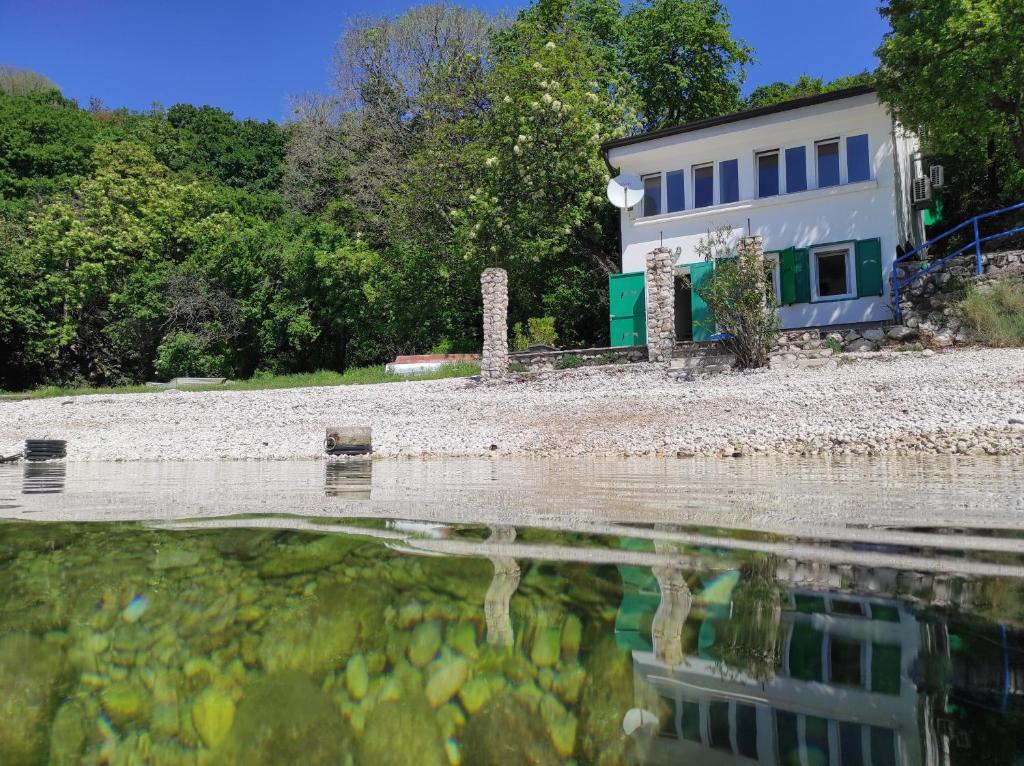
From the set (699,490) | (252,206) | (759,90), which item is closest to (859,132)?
(759,90)

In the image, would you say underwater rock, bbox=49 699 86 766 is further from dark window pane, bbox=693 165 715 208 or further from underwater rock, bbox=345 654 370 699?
dark window pane, bbox=693 165 715 208

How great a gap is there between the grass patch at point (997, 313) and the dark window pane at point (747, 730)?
15696 millimetres

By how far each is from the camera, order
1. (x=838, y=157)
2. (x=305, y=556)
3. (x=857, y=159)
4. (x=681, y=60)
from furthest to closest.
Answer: (x=681, y=60) → (x=838, y=157) → (x=857, y=159) → (x=305, y=556)

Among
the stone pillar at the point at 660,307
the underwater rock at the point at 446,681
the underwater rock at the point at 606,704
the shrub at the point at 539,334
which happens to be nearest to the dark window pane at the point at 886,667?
the underwater rock at the point at 606,704

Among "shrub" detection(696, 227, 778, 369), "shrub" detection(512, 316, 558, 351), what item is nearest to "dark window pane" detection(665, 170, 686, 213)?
"shrub" detection(512, 316, 558, 351)

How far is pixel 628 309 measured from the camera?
810 inches

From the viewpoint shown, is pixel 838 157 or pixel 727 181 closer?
pixel 838 157

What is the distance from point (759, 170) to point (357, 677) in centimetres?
2149

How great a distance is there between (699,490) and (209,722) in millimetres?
4069

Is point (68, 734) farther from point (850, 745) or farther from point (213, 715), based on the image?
point (850, 745)

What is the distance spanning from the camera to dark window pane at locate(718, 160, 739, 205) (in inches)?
807

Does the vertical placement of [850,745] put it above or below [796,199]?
below

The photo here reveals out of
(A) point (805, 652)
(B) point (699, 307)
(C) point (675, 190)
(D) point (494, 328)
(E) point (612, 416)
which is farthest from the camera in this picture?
(C) point (675, 190)

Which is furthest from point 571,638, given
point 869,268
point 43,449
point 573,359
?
point 869,268
